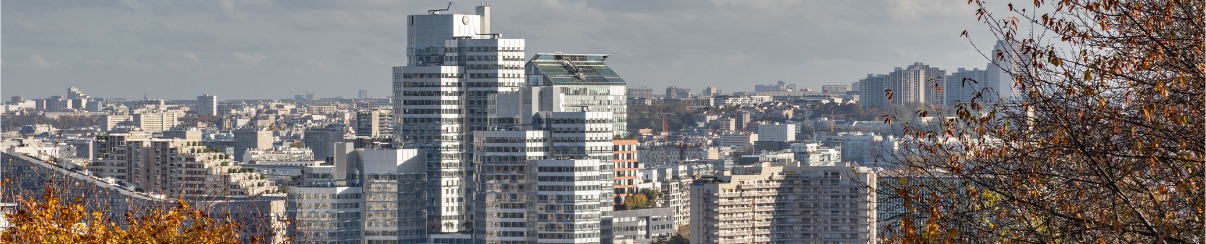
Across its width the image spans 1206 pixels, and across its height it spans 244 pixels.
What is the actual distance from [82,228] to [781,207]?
2590 centimetres

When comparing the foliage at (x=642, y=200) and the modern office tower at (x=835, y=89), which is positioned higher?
the modern office tower at (x=835, y=89)

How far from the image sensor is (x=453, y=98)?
3122 centimetres

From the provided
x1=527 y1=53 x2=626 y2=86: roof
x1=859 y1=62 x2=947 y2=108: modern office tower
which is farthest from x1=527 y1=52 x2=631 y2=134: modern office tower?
x1=859 y1=62 x2=947 y2=108: modern office tower

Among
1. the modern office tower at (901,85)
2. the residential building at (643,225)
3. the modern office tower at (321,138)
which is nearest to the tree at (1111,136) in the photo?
the residential building at (643,225)

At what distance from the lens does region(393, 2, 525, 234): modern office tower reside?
30875mm

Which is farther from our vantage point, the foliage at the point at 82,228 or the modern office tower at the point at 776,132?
the modern office tower at the point at 776,132

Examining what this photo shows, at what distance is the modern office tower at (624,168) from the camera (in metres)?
39.1

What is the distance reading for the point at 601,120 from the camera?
30344 mm

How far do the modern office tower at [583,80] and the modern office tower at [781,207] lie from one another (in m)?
4.19

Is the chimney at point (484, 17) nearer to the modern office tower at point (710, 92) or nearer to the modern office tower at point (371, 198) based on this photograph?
the modern office tower at point (371, 198)

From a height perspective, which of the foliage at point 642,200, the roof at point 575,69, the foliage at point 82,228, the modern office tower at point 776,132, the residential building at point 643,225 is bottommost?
the residential building at point 643,225

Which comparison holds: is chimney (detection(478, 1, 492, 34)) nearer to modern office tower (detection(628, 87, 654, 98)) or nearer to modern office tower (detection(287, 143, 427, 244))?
modern office tower (detection(287, 143, 427, 244))

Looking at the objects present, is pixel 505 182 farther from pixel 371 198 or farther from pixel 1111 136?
pixel 1111 136

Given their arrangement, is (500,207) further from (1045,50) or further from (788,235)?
(1045,50)
